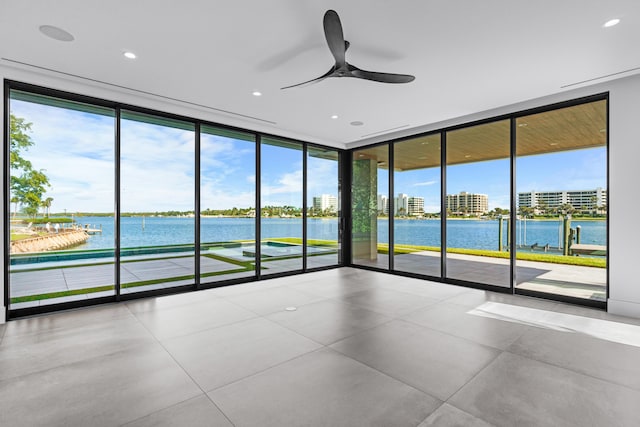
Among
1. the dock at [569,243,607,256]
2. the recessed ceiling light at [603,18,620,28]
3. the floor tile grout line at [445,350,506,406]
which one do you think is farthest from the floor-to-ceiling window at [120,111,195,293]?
the dock at [569,243,607,256]

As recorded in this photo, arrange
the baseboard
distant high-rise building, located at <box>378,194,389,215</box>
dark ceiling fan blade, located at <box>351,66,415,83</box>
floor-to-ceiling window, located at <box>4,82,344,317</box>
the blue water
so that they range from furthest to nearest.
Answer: distant high-rise building, located at <box>378,194,389,215</box> < the blue water < floor-to-ceiling window, located at <box>4,82,344,317</box> < the baseboard < dark ceiling fan blade, located at <box>351,66,415,83</box>

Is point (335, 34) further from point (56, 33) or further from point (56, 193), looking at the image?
point (56, 193)

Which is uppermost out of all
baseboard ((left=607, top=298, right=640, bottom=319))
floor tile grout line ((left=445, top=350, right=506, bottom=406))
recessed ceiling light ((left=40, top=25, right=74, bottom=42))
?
recessed ceiling light ((left=40, top=25, right=74, bottom=42))

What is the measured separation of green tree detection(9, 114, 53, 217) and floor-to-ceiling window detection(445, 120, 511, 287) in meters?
6.76

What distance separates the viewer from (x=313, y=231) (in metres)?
7.56

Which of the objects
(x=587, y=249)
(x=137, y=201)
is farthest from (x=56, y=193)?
(x=587, y=249)

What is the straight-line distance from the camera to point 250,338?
3377mm

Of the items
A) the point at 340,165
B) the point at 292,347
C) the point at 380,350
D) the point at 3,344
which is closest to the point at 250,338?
the point at 292,347

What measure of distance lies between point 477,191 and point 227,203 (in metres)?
5.07

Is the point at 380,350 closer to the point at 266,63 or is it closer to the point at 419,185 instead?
the point at 266,63

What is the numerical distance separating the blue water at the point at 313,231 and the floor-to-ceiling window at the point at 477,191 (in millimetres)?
29

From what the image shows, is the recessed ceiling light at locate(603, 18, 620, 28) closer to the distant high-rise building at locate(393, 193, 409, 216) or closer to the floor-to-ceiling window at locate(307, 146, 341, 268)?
the distant high-rise building at locate(393, 193, 409, 216)

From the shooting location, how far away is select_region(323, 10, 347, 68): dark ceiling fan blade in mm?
2407

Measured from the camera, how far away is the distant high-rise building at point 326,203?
25.0 feet
